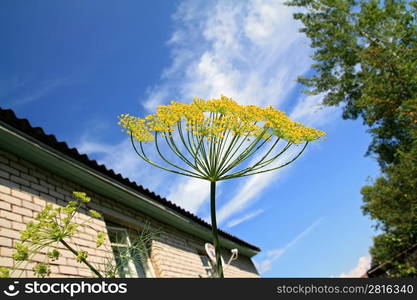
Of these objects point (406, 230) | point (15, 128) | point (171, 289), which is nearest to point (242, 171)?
point (171, 289)

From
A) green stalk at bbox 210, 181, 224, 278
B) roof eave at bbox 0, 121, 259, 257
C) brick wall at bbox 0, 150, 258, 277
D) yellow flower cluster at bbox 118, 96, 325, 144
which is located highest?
roof eave at bbox 0, 121, 259, 257

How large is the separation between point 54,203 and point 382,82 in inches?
496

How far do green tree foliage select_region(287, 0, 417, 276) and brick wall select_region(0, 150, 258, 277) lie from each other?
30.0 ft

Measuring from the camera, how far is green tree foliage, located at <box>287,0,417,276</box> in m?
12.1

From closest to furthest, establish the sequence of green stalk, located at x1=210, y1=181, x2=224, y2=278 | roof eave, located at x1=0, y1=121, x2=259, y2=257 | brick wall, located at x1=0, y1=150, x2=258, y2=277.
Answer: green stalk, located at x1=210, y1=181, x2=224, y2=278, brick wall, located at x1=0, y1=150, x2=258, y2=277, roof eave, located at x1=0, y1=121, x2=259, y2=257

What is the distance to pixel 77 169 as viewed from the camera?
511 cm

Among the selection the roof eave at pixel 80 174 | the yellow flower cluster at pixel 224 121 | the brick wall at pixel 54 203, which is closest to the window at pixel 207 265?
the roof eave at pixel 80 174

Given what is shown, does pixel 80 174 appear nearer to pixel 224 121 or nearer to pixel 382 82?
pixel 224 121

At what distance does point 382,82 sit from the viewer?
12.6 meters

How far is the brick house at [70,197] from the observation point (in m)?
4.00

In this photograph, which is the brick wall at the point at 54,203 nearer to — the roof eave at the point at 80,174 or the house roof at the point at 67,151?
the roof eave at the point at 80,174

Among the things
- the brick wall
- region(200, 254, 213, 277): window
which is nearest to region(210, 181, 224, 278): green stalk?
the brick wall

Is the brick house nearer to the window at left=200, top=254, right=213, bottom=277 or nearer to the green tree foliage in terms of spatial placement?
the window at left=200, top=254, right=213, bottom=277

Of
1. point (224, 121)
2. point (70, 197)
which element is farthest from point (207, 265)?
point (224, 121)
